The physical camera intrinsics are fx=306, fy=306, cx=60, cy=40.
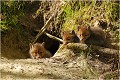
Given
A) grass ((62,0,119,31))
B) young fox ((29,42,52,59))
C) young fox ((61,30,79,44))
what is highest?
grass ((62,0,119,31))

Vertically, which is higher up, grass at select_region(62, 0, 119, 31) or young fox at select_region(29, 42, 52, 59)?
grass at select_region(62, 0, 119, 31)

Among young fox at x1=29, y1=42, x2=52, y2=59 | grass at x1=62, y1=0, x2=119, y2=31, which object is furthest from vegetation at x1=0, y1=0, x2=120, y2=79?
young fox at x1=29, y1=42, x2=52, y2=59

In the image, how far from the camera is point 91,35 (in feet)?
18.3

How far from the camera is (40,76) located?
13.7ft

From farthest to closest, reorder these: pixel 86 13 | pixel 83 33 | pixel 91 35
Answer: pixel 86 13
pixel 91 35
pixel 83 33

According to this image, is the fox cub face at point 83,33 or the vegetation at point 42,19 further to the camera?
the vegetation at point 42,19

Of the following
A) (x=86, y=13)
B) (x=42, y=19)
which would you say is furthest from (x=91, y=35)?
(x=42, y=19)

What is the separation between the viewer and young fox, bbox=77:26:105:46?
541cm

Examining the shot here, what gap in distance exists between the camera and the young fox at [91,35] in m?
5.41

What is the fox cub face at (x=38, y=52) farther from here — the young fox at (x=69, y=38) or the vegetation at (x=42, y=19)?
the vegetation at (x=42, y=19)

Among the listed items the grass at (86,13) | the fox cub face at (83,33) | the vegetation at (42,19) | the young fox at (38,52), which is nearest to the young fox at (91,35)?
the fox cub face at (83,33)

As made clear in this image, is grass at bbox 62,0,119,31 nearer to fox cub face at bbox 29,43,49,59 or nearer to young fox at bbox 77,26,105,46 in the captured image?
young fox at bbox 77,26,105,46

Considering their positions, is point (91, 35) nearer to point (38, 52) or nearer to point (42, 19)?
point (38, 52)

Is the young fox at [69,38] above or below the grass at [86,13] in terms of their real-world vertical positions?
below
